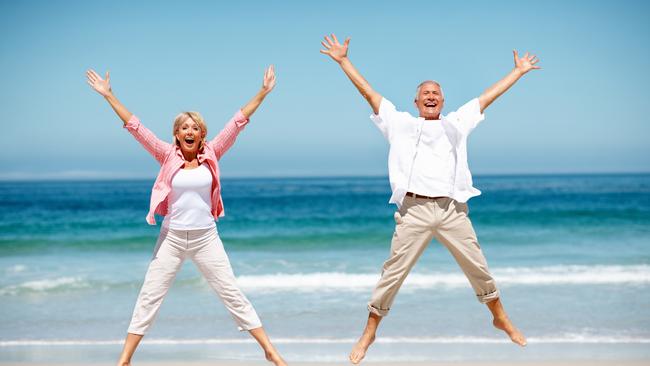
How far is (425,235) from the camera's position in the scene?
5488 millimetres

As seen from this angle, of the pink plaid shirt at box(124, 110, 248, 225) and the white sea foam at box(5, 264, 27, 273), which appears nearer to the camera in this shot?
the pink plaid shirt at box(124, 110, 248, 225)

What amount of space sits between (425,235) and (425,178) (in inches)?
17.8

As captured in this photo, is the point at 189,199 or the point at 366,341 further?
the point at 366,341

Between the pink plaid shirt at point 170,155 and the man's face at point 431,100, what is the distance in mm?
1410

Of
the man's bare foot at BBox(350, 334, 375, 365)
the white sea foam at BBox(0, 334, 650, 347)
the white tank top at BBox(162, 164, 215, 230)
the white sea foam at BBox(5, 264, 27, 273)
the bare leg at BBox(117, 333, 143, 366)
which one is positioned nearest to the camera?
the white tank top at BBox(162, 164, 215, 230)

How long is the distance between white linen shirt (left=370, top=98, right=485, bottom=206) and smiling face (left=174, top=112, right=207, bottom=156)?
56.8 inches

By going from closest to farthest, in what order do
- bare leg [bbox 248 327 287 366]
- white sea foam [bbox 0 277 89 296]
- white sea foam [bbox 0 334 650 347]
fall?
bare leg [bbox 248 327 287 366], white sea foam [bbox 0 334 650 347], white sea foam [bbox 0 277 89 296]

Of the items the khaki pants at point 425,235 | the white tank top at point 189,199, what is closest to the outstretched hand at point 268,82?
the white tank top at point 189,199

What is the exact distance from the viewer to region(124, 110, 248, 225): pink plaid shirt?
528 cm

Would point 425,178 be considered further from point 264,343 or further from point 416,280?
point 416,280

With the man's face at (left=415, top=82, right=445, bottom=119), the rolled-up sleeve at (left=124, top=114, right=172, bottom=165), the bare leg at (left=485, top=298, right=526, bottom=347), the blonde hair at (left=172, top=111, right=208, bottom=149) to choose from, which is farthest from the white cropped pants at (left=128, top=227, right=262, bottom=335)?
the bare leg at (left=485, top=298, right=526, bottom=347)

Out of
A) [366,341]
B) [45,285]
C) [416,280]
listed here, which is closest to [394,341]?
[366,341]

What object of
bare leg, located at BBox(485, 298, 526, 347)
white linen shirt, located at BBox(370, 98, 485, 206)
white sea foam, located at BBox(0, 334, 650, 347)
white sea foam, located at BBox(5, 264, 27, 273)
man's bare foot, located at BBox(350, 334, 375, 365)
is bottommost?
white sea foam, located at BBox(5, 264, 27, 273)

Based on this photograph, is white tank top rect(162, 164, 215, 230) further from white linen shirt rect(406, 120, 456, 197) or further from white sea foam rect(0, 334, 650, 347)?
white sea foam rect(0, 334, 650, 347)
